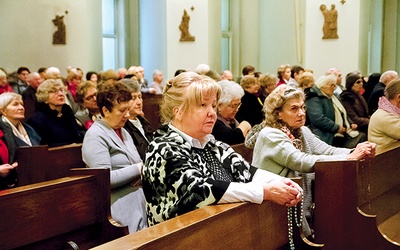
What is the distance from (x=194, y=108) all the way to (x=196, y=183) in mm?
387

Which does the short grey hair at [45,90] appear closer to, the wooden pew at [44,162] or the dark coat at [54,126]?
the dark coat at [54,126]

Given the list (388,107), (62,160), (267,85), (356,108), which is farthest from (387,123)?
(267,85)

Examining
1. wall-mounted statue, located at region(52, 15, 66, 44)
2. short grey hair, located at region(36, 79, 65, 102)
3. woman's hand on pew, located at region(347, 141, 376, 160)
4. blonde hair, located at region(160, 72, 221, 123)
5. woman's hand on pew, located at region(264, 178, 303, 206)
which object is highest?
wall-mounted statue, located at region(52, 15, 66, 44)

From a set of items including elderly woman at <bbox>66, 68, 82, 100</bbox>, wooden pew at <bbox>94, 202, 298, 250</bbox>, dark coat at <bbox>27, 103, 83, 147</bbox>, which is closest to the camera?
wooden pew at <bbox>94, 202, 298, 250</bbox>

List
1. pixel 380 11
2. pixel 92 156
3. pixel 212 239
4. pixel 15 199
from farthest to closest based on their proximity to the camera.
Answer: pixel 380 11 → pixel 92 156 → pixel 15 199 → pixel 212 239

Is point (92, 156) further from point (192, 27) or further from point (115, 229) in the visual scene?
point (192, 27)

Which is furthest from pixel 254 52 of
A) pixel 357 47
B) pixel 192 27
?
pixel 357 47

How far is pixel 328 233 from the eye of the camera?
12.0 ft

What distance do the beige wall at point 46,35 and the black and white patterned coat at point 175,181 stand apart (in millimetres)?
9968

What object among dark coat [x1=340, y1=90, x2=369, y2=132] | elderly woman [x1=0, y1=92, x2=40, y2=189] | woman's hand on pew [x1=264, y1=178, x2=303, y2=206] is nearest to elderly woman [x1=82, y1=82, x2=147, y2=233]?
elderly woman [x1=0, y1=92, x2=40, y2=189]

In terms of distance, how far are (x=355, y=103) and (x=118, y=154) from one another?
5.27 m

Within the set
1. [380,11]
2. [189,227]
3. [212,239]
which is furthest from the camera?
[380,11]

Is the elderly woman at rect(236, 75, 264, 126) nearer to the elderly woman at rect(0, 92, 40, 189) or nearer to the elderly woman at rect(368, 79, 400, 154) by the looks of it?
the elderly woman at rect(368, 79, 400, 154)

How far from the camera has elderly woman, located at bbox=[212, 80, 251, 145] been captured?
17.1 ft
